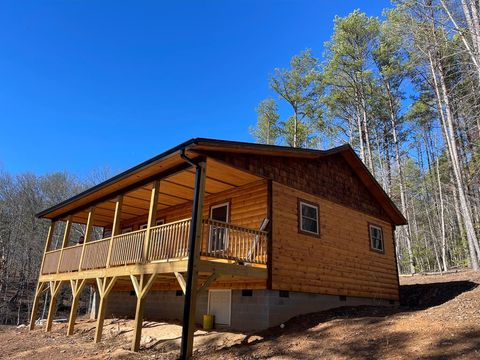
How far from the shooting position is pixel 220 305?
1135cm

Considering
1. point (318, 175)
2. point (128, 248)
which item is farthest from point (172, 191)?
point (318, 175)

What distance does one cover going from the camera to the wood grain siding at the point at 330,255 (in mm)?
10672

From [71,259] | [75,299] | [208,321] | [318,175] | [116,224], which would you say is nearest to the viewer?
[208,321]

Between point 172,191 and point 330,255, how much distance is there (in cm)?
587

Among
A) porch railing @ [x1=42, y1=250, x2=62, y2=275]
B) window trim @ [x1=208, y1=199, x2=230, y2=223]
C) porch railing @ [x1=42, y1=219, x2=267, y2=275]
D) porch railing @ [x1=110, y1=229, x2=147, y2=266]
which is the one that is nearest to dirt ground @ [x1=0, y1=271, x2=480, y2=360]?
porch railing @ [x1=42, y1=219, x2=267, y2=275]

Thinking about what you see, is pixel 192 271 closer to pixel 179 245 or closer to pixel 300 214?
pixel 179 245

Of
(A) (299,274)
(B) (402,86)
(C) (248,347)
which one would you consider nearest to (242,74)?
(B) (402,86)

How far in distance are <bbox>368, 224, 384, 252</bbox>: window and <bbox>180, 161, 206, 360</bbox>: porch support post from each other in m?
8.78

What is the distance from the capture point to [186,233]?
30.2ft

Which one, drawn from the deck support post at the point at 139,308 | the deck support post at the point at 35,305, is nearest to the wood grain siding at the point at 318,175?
the deck support post at the point at 139,308

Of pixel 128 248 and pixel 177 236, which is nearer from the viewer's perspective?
pixel 177 236

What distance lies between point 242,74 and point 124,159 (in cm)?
1525

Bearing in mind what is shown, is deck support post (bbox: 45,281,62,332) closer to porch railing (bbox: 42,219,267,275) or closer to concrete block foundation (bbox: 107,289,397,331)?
porch railing (bbox: 42,219,267,275)

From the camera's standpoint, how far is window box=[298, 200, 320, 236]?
11.6m
